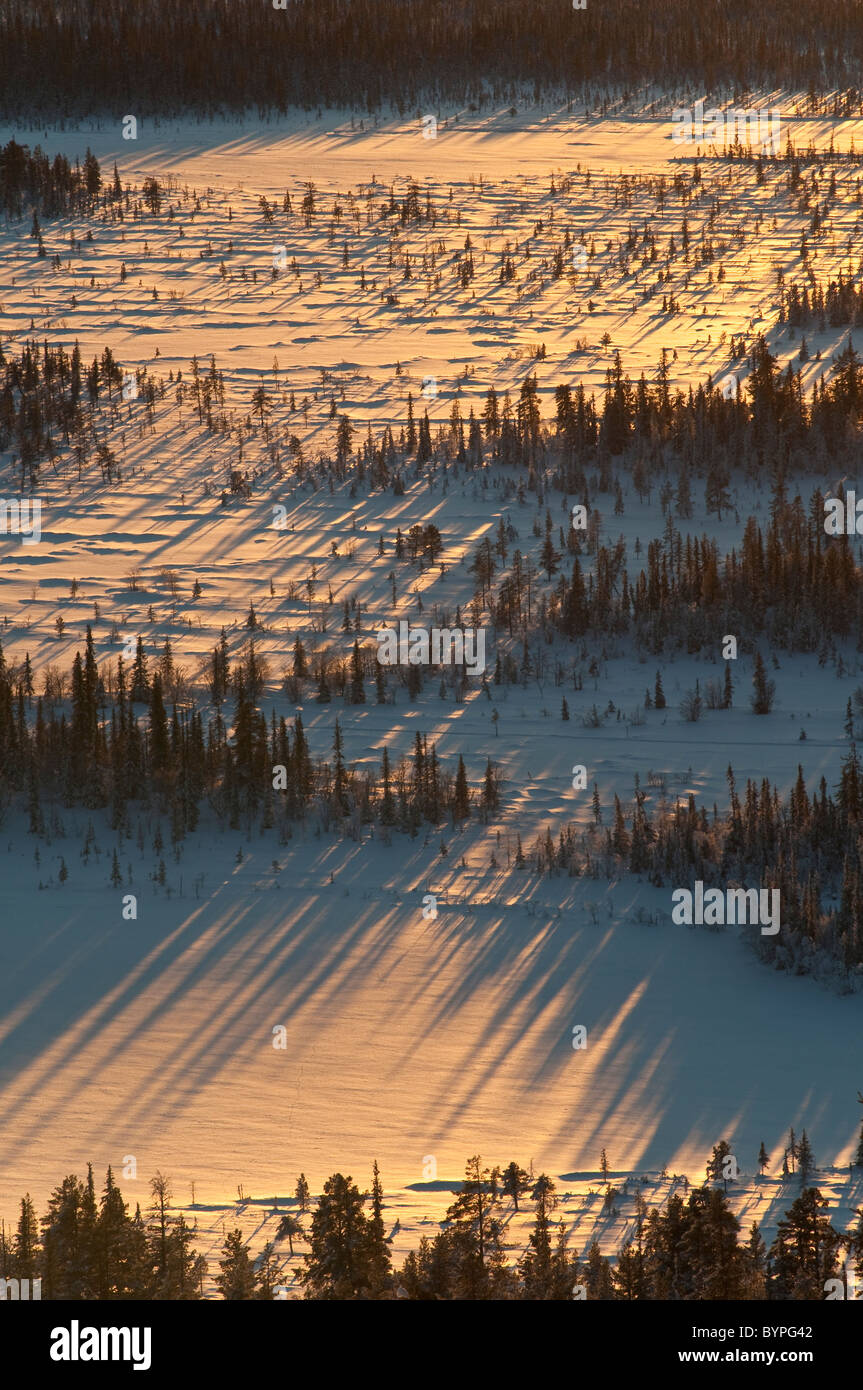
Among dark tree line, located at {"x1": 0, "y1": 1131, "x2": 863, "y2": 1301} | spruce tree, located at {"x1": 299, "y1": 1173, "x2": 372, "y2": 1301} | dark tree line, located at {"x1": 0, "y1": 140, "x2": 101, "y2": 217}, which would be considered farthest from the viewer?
dark tree line, located at {"x1": 0, "y1": 140, "x2": 101, "y2": 217}

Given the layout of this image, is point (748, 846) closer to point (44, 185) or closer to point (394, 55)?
point (44, 185)

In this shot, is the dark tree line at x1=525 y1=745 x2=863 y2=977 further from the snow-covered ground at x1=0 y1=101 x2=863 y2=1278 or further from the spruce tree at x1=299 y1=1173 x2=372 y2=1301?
the spruce tree at x1=299 y1=1173 x2=372 y2=1301

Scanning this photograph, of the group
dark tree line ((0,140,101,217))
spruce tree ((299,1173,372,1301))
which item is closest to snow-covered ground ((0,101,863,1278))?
spruce tree ((299,1173,372,1301))

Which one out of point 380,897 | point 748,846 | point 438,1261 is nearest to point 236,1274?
point 438,1261

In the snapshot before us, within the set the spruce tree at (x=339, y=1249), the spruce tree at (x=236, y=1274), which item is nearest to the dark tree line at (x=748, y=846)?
the spruce tree at (x=339, y=1249)

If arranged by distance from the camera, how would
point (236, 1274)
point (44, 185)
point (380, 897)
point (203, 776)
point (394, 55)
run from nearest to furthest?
1. point (236, 1274)
2. point (380, 897)
3. point (203, 776)
4. point (44, 185)
5. point (394, 55)

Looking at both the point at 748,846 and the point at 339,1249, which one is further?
the point at 748,846

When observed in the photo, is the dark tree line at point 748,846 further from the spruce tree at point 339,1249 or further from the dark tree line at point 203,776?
the spruce tree at point 339,1249
